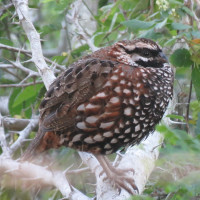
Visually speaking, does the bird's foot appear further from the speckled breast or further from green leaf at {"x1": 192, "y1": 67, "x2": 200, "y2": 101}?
green leaf at {"x1": 192, "y1": 67, "x2": 200, "y2": 101}

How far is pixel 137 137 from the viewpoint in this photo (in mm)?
3717

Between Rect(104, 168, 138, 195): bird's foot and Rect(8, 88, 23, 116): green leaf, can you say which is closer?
Rect(104, 168, 138, 195): bird's foot

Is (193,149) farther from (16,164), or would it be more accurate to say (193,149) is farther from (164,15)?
(164,15)

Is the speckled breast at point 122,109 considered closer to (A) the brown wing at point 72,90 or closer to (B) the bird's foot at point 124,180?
(A) the brown wing at point 72,90

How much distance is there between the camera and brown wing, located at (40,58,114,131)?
141 inches

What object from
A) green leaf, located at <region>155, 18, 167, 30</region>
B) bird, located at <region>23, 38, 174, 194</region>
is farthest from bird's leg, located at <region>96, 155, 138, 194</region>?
green leaf, located at <region>155, 18, 167, 30</region>

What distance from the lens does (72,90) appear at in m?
3.62

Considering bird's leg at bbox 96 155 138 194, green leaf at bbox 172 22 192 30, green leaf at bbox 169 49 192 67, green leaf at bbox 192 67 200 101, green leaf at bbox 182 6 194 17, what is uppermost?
green leaf at bbox 182 6 194 17

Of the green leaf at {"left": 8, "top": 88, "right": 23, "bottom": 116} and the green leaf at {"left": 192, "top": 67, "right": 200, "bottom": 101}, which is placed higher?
the green leaf at {"left": 192, "top": 67, "right": 200, "bottom": 101}

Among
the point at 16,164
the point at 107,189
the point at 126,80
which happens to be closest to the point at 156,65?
the point at 126,80

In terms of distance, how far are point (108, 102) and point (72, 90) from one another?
34cm

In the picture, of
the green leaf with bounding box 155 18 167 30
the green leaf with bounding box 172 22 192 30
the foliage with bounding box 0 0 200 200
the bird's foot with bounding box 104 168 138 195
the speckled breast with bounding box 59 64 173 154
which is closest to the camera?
the foliage with bounding box 0 0 200 200

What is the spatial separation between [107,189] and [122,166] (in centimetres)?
39

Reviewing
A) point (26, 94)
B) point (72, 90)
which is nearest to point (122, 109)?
point (72, 90)
